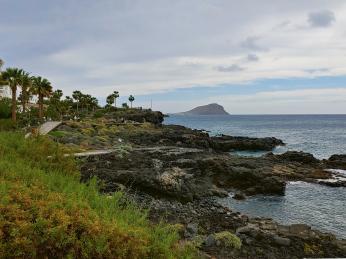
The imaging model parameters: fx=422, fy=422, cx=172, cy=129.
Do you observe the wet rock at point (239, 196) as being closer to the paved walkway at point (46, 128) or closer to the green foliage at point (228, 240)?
the green foliage at point (228, 240)

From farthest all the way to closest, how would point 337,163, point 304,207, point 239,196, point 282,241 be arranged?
point 337,163 < point 239,196 < point 304,207 < point 282,241

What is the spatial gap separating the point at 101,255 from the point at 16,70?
53609 millimetres

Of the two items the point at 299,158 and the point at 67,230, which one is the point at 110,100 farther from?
the point at 67,230

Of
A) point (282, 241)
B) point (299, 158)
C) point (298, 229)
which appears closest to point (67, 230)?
point (282, 241)

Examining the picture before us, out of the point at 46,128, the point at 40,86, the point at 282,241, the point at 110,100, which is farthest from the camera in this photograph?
the point at 110,100

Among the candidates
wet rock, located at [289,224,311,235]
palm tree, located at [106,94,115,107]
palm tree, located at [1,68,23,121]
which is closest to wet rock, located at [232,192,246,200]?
wet rock, located at [289,224,311,235]

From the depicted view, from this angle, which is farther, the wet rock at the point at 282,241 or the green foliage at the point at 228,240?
the wet rock at the point at 282,241

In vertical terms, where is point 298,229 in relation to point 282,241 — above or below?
below

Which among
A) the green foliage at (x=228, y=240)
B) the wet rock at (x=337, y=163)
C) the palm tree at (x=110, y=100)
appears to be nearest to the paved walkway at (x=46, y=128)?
the green foliage at (x=228, y=240)

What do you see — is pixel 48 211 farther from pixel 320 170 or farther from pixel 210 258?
pixel 320 170

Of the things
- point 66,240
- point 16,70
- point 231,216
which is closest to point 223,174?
point 231,216

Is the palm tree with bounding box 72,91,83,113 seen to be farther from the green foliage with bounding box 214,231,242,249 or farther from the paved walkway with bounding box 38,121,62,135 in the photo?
the green foliage with bounding box 214,231,242,249

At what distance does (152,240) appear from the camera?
10594 millimetres

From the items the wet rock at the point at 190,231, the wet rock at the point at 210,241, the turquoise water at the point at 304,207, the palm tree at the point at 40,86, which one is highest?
the palm tree at the point at 40,86
